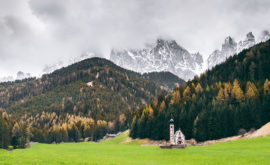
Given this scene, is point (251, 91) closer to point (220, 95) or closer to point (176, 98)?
point (220, 95)

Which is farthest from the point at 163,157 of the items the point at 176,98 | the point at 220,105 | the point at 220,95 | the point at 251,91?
the point at 176,98

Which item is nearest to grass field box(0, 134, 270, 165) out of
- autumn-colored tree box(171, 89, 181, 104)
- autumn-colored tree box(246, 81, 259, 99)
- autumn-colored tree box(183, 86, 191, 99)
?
autumn-colored tree box(246, 81, 259, 99)

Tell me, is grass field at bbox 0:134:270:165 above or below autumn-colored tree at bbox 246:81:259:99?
below

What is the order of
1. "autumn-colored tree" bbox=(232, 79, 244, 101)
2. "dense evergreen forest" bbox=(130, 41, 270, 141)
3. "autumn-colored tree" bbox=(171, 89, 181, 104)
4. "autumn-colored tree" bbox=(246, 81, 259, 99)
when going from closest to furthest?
"dense evergreen forest" bbox=(130, 41, 270, 141) < "autumn-colored tree" bbox=(246, 81, 259, 99) < "autumn-colored tree" bbox=(232, 79, 244, 101) < "autumn-colored tree" bbox=(171, 89, 181, 104)

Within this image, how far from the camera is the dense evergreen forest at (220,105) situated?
315 ft

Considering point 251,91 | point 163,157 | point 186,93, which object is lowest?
point 163,157

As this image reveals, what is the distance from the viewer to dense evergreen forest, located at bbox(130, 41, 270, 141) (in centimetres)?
9612

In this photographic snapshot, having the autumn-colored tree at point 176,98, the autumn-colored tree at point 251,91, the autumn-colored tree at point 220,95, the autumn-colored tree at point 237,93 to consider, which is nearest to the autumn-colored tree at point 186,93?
the autumn-colored tree at point 176,98

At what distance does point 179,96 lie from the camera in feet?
424

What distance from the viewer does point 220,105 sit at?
339 feet

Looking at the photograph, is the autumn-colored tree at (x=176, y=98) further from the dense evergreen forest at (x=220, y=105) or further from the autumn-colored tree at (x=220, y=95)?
the autumn-colored tree at (x=220, y=95)

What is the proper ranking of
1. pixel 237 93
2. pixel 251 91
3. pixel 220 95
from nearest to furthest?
pixel 251 91
pixel 237 93
pixel 220 95

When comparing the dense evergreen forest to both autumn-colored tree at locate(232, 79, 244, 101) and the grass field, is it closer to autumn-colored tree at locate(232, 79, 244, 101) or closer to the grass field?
autumn-colored tree at locate(232, 79, 244, 101)

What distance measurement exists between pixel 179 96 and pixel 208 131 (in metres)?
33.1
